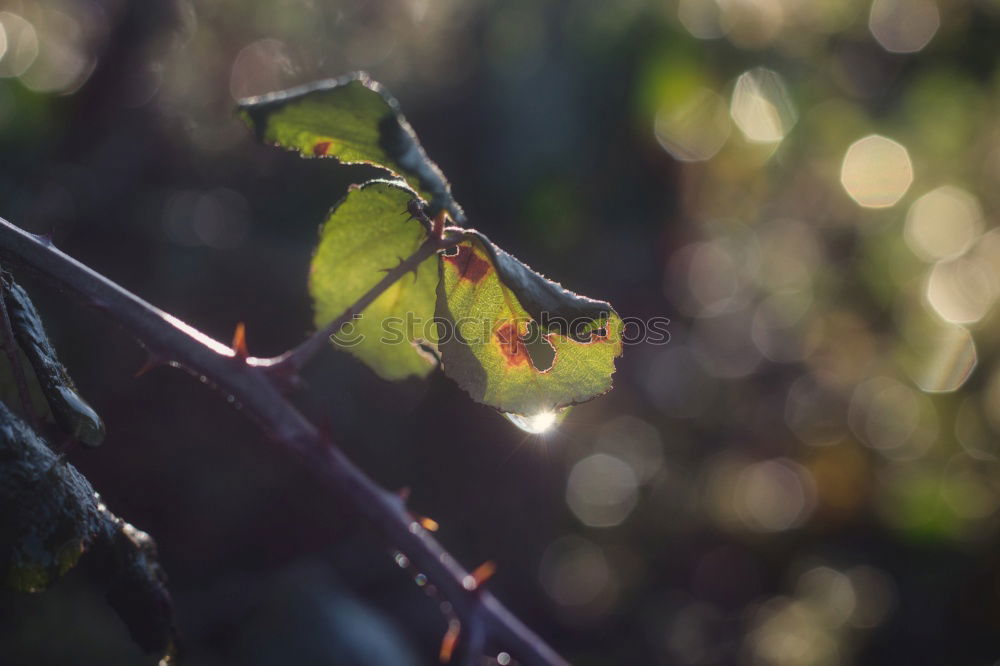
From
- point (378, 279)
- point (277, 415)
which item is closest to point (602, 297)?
point (378, 279)

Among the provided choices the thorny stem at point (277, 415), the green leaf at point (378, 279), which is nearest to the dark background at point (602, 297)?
the green leaf at point (378, 279)

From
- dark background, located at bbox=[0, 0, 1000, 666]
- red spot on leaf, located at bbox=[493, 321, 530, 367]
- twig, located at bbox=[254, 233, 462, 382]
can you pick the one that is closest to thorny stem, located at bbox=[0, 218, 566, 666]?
twig, located at bbox=[254, 233, 462, 382]

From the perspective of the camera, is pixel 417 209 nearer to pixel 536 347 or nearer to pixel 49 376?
pixel 536 347

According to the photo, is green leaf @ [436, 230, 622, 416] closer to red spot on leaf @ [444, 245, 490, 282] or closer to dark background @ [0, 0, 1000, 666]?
red spot on leaf @ [444, 245, 490, 282]

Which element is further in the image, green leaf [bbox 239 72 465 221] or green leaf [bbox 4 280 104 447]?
green leaf [bbox 239 72 465 221]

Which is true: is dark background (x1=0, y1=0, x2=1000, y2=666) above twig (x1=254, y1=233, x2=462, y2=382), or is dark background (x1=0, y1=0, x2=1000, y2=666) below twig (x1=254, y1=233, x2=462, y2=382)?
above

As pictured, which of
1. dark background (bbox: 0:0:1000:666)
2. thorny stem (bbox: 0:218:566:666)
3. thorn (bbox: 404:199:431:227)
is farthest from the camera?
dark background (bbox: 0:0:1000:666)

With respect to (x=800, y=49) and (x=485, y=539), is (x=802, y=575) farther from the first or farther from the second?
(x=800, y=49)
